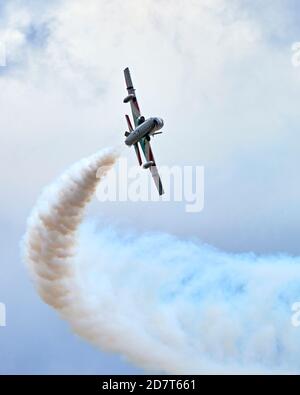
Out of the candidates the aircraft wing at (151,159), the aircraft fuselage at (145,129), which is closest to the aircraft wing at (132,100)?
the aircraft wing at (151,159)

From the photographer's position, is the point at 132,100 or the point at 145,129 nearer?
the point at 145,129

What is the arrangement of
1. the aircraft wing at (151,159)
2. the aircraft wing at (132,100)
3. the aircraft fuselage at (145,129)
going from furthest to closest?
the aircraft wing at (132,100) → the aircraft wing at (151,159) → the aircraft fuselage at (145,129)

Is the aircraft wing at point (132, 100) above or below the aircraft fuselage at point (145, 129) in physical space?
above

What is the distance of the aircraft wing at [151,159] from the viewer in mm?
128500

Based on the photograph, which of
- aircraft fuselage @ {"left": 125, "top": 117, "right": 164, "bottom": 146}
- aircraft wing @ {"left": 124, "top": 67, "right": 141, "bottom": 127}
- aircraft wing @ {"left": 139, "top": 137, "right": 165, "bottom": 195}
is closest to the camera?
aircraft fuselage @ {"left": 125, "top": 117, "right": 164, "bottom": 146}

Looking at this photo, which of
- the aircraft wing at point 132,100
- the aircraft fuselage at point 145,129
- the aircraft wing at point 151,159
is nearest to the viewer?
the aircraft fuselage at point 145,129

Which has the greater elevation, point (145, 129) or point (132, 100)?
point (132, 100)

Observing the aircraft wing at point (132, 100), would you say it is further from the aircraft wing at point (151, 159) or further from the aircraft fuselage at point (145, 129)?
the aircraft fuselage at point (145, 129)

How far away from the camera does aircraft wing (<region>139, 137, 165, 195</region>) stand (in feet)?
422

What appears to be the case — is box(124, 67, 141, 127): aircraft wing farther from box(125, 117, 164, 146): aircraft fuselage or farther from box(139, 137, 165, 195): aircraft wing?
box(125, 117, 164, 146): aircraft fuselage

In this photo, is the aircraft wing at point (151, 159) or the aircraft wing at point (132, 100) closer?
the aircraft wing at point (151, 159)

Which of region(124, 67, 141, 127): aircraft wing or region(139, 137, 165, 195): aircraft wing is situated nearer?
region(139, 137, 165, 195): aircraft wing

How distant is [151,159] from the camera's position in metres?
130

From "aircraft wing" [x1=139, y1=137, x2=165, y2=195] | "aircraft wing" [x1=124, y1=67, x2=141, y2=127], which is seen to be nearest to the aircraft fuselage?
"aircraft wing" [x1=139, y1=137, x2=165, y2=195]
